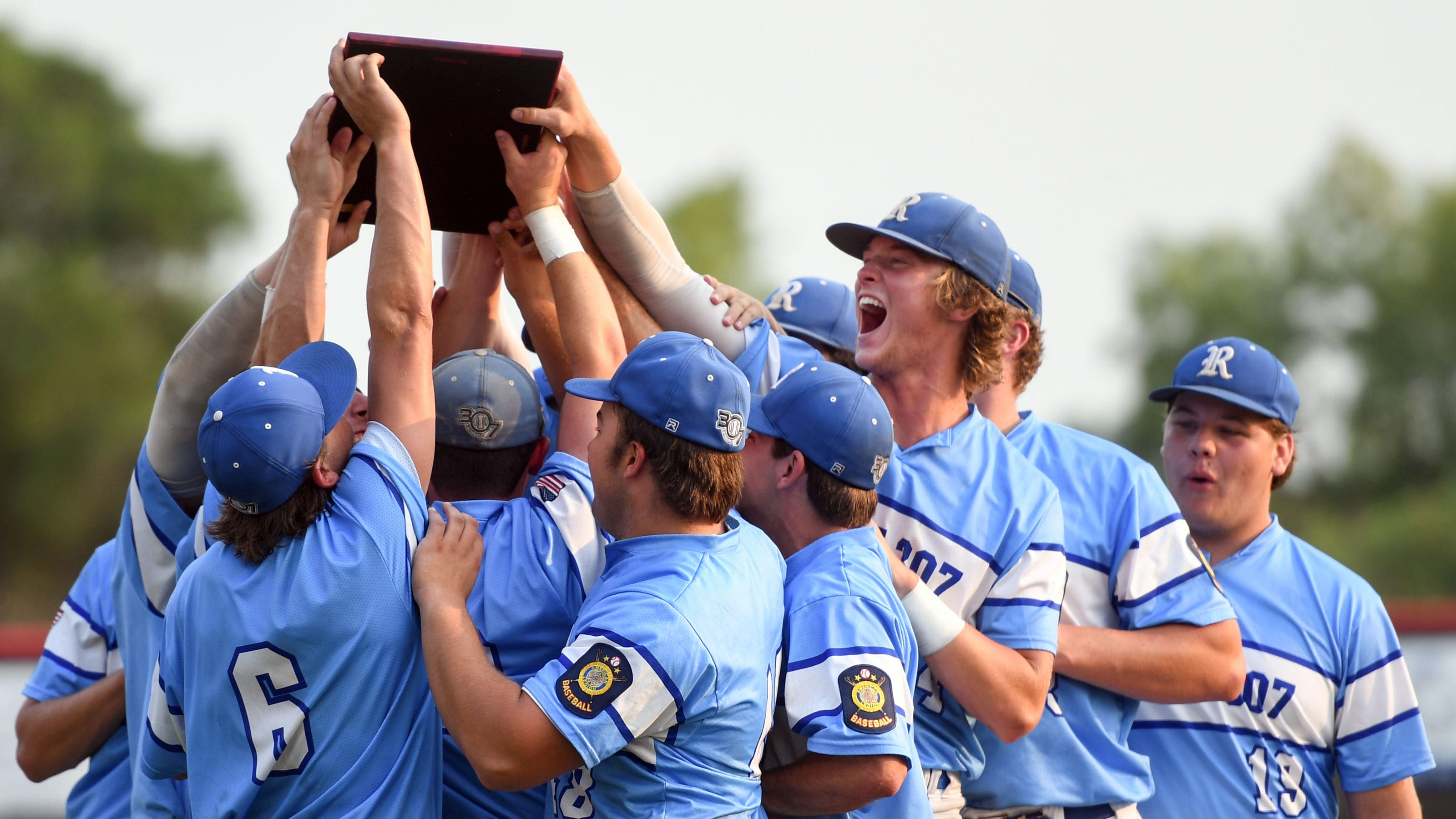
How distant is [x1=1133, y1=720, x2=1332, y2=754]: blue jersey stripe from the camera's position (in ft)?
16.3

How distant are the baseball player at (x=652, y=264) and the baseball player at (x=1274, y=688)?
1.76 meters

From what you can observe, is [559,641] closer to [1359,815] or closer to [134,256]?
[1359,815]

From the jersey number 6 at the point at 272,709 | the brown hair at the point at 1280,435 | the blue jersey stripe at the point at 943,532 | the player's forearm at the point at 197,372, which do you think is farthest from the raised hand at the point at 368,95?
the brown hair at the point at 1280,435

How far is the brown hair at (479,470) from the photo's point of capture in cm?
412

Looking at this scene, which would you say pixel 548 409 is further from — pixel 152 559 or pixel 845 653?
pixel 845 653

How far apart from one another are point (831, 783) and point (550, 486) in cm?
114

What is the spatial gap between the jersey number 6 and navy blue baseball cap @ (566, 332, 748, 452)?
3.41 ft

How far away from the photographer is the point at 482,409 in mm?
4074

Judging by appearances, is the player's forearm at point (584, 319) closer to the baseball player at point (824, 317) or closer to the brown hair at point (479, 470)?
the brown hair at point (479, 470)

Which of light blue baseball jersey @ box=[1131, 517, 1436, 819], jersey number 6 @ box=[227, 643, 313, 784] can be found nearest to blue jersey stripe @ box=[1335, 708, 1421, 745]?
light blue baseball jersey @ box=[1131, 517, 1436, 819]

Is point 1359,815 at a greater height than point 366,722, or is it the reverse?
point 366,722

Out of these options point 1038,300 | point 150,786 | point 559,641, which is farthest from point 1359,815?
point 150,786

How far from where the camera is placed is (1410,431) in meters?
41.9

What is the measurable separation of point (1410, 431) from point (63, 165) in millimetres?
41209
